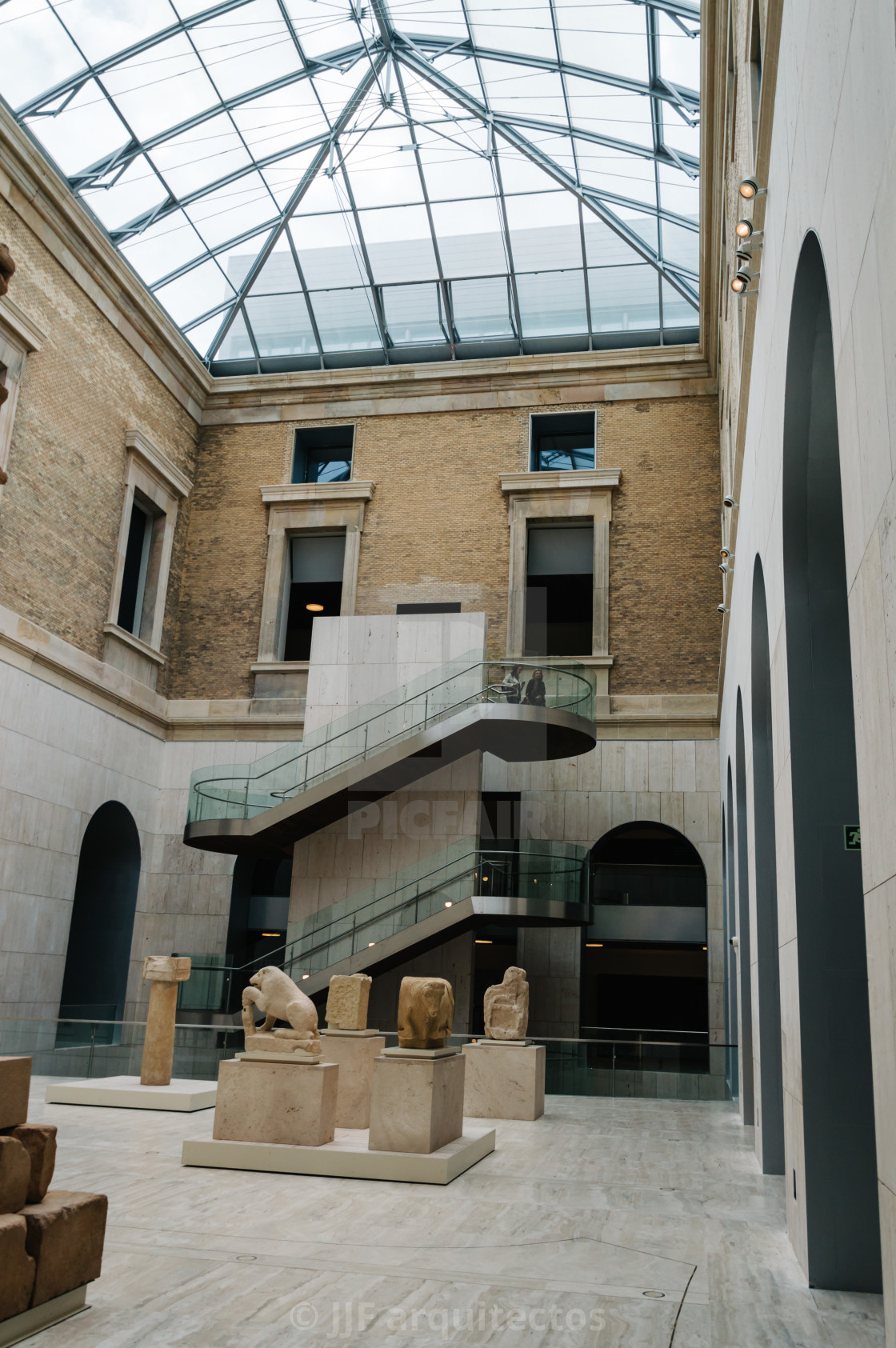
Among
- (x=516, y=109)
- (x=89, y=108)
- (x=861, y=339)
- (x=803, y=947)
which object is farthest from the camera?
(x=516, y=109)

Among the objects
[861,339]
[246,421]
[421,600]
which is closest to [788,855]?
[861,339]

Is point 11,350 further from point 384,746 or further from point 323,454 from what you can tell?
point 384,746

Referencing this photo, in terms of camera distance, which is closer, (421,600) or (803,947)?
(803,947)

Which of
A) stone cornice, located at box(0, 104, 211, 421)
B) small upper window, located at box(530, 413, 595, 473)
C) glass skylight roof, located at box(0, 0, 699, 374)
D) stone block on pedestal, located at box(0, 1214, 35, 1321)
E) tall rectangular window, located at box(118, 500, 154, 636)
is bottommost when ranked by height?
stone block on pedestal, located at box(0, 1214, 35, 1321)

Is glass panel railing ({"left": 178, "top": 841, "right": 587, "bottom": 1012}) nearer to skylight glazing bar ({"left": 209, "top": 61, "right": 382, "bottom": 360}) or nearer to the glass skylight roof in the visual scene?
the glass skylight roof

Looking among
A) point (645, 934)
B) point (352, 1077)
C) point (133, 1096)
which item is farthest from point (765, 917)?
point (645, 934)

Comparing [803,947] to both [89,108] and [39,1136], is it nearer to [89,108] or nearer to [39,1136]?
[39,1136]

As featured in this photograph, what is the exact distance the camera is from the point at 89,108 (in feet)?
71.4

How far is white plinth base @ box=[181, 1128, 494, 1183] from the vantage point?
9.78 metres

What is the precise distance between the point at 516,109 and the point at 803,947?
22.1 metres

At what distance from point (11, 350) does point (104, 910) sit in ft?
40.8

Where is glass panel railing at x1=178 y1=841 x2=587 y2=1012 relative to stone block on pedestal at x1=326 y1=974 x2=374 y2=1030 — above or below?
above

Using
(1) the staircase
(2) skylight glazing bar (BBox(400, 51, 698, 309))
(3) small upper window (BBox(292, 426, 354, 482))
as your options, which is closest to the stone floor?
(1) the staircase

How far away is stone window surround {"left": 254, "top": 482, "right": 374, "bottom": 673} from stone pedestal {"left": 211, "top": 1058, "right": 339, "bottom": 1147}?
1679cm
